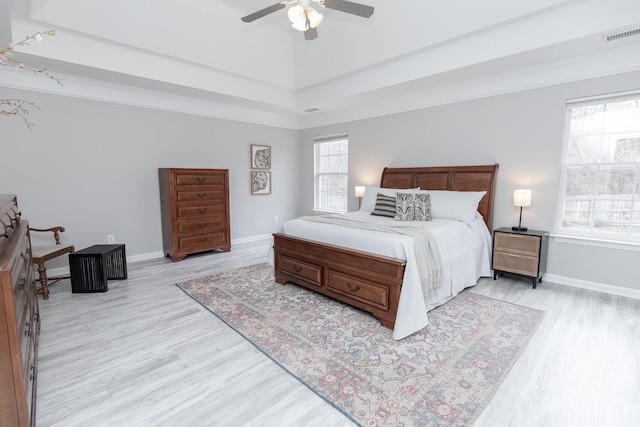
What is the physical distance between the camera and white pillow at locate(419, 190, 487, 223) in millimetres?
3641

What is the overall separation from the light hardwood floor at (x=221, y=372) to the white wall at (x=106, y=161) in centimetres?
142

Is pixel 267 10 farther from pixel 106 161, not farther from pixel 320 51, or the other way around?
pixel 106 161

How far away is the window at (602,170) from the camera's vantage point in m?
3.18

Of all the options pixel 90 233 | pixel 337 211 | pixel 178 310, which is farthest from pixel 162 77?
pixel 337 211

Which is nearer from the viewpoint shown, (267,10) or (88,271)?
(267,10)

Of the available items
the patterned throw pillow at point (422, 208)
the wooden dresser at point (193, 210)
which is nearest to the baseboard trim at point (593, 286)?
the patterned throw pillow at point (422, 208)

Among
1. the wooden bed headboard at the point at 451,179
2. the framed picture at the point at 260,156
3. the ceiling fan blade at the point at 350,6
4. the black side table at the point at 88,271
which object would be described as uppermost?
the ceiling fan blade at the point at 350,6

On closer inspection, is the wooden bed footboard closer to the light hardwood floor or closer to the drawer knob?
the drawer knob

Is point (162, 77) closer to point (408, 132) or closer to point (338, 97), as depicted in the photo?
point (338, 97)

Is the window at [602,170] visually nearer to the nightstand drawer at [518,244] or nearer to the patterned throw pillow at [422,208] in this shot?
the nightstand drawer at [518,244]

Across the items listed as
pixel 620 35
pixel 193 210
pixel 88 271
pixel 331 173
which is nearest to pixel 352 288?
pixel 88 271

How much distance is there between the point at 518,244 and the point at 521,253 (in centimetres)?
11

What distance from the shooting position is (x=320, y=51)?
451cm

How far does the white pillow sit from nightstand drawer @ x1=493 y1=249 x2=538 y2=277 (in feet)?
1.88
